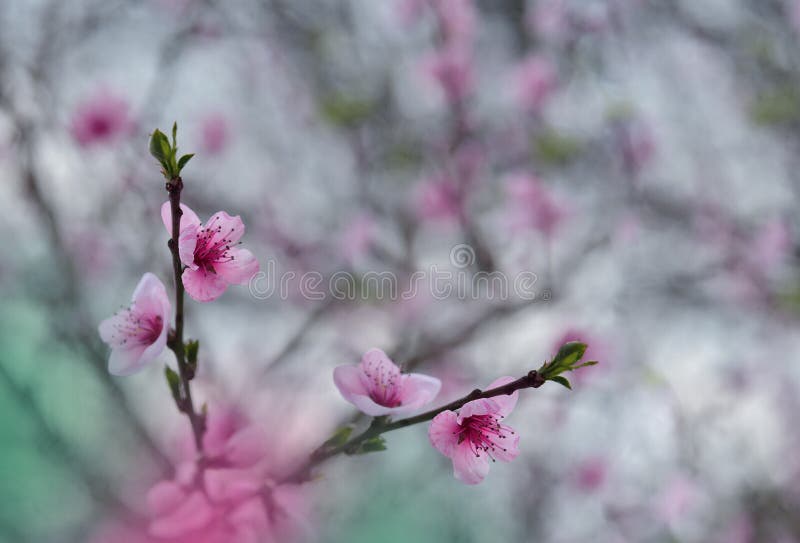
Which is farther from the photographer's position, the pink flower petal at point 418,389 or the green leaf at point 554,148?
the green leaf at point 554,148

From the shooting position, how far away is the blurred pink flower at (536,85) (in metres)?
2.99

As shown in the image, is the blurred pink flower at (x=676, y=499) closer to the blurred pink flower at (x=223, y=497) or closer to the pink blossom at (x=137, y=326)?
the blurred pink flower at (x=223, y=497)

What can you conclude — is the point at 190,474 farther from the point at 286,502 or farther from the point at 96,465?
the point at 96,465

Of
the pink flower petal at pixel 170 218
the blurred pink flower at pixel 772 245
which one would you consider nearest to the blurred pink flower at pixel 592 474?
the blurred pink flower at pixel 772 245

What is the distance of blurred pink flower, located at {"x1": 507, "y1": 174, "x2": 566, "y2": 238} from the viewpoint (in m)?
2.59

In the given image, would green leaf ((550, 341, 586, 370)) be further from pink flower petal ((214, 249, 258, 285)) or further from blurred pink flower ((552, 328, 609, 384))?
blurred pink flower ((552, 328, 609, 384))

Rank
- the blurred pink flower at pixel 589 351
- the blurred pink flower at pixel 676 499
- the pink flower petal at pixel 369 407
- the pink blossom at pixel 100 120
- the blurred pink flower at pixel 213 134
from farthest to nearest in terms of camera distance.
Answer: the blurred pink flower at pixel 213 134 → the blurred pink flower at pixel 676 499 → the blurred pink flower at pixel 589 351 → the pink blossom at pixel 100 120 → the pink flower petal at pixel 369 407

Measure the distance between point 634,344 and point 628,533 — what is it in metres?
0.86

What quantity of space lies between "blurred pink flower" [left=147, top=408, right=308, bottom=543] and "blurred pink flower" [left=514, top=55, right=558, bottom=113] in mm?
2493

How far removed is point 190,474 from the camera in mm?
840

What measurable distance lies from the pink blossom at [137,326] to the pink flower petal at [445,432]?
1.15 ft

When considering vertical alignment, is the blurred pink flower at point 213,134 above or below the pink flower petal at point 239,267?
above

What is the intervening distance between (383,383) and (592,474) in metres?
2.46

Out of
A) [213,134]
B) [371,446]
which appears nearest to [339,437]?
[371,446]
